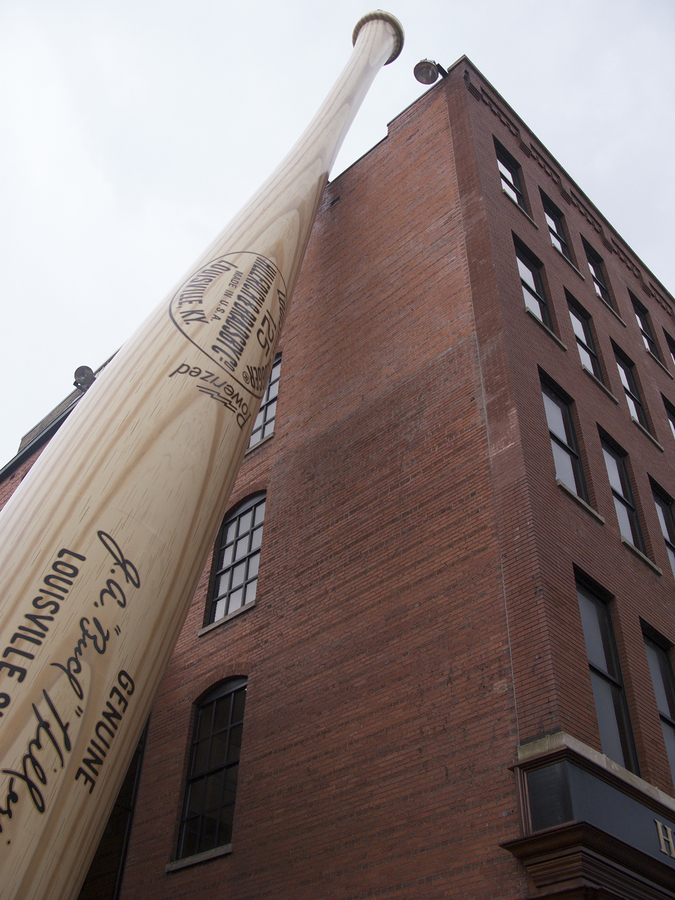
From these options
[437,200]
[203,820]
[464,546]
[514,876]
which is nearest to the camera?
[514,876]

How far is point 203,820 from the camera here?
12.9 m

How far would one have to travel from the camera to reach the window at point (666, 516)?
50.9 feet

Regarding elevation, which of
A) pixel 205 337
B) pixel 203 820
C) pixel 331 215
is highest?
pixel 331 215

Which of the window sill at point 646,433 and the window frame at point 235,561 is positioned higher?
the window sill at point 646,433

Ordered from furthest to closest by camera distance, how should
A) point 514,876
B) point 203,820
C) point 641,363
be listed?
point 641,363 < point 203,820 < point 514,876

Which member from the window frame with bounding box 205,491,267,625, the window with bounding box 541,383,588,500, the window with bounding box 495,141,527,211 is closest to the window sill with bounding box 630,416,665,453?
the window with bounding box 541,383,588,500

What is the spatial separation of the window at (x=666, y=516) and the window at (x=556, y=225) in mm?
6135

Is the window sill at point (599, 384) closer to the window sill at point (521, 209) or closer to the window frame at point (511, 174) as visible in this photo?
the window sill at point (521, 209)

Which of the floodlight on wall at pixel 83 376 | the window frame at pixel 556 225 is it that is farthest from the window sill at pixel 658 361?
the floodlight on wall at pixel 83 376

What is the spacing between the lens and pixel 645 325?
22250mm

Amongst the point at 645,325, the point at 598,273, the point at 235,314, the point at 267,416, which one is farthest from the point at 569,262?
the point at 235,314

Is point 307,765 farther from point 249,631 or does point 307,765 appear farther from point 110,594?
point 110,594

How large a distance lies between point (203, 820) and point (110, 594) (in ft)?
26.7

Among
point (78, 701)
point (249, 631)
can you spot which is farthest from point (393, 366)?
point (78, 701)
